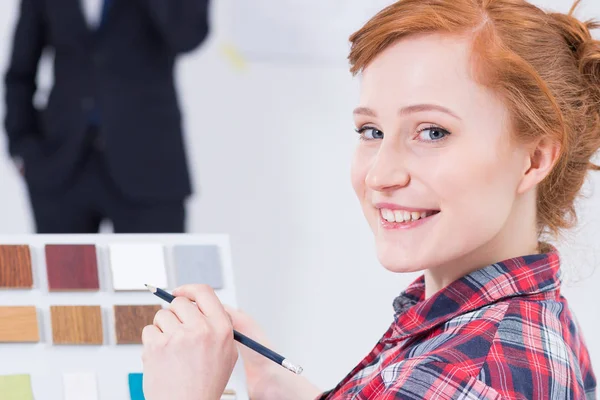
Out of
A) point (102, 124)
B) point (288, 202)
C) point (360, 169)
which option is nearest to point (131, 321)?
point (360, 169)

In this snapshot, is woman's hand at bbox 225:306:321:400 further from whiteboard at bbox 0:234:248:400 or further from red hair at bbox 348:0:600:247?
red hair at bbox 348:0:600:247

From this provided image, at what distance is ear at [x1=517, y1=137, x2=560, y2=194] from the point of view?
0.90 metres

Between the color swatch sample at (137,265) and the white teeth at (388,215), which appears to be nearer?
the white teeth at (388,215)

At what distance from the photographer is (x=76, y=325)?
1054 millimetres

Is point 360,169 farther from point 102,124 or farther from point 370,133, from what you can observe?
point 102,124

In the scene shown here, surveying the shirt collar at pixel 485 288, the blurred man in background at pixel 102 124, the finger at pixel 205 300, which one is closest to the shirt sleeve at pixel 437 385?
the shirt collar at pixel 485 288

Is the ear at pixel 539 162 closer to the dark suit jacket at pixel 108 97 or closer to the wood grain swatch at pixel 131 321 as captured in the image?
the wood grain swatch at pixel 131 321

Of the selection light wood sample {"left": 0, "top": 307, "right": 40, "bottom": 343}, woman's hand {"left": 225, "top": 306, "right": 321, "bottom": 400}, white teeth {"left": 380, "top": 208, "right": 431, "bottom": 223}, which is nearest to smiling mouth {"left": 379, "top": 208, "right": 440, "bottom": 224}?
white teeth {"left": 380, "top": 208, "right": 431, "bottom": 223}

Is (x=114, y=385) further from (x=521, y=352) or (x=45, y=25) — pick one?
(x=45, y=25)

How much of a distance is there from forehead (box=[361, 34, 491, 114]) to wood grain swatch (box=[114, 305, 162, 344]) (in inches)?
15.9

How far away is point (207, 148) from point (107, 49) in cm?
67

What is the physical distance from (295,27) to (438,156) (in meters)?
2.08

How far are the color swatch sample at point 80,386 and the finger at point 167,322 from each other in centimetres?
14

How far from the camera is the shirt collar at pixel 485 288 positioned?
0.87 meters
